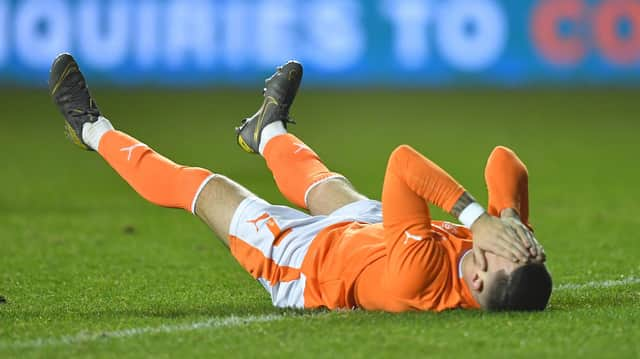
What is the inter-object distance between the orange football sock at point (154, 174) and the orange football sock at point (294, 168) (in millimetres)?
460

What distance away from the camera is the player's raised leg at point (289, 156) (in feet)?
17.6

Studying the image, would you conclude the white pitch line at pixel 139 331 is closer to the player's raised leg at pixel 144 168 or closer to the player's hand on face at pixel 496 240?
the player's raised leg at pixel 144 168

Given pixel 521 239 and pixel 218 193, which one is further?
pixel 218 193

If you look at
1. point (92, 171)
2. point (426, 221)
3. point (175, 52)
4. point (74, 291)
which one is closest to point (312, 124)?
point (175, 52)

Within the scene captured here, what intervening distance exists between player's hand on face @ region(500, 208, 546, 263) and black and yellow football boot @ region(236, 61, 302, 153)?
1.68 m

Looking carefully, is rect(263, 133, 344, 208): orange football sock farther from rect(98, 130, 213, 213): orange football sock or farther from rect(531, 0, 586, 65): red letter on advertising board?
rect(531, 0, 586, 65): red letter on advertising board

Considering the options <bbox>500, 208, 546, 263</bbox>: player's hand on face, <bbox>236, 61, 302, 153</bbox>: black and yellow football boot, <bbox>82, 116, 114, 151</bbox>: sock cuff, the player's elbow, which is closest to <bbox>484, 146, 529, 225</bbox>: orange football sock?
<bbox>500, 208, 546, 263</bbox>: player's hand on face

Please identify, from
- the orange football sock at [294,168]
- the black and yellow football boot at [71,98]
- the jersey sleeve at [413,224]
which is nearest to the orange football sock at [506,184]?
the jersey sleeve at [413,224]

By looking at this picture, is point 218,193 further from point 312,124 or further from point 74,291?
point 312,124

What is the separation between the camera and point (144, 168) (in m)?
5.32

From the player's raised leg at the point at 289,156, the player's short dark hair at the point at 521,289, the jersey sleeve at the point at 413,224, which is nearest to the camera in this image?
the player's short dark hair at the point at 521,289

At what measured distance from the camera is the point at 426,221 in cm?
447

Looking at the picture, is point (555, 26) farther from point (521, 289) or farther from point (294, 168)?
point (521, 289)

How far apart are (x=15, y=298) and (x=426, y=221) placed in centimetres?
194
